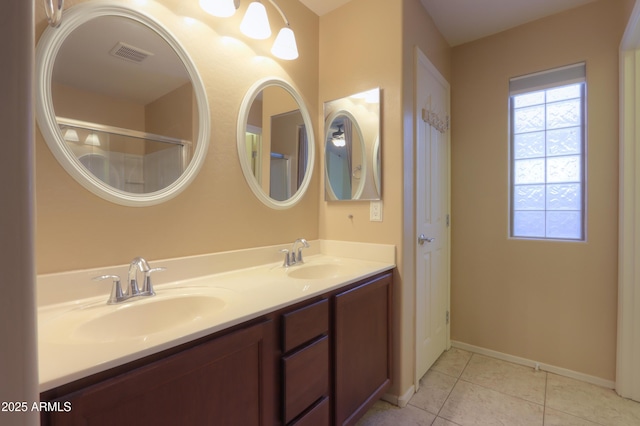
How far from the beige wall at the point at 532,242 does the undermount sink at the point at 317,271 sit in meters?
1.29

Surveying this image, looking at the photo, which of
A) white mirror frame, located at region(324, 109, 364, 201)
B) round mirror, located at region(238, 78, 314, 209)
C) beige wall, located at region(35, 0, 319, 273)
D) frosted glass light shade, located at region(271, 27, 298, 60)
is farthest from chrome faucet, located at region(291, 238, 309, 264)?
frosted glass light shade, located at region(271, 27, 298, 60)

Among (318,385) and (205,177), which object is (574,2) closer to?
(205,177)

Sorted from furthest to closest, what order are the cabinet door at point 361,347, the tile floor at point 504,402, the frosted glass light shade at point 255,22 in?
the tile floor at point 504,402 < the frosted glass light shade at point 255,22 < the cabinet door at point 361,347

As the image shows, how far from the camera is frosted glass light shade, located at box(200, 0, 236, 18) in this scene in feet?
4.36

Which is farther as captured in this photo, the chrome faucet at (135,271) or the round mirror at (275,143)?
the round mirror at (275,143)

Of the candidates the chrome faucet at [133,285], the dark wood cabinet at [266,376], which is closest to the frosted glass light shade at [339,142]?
the dark wood cabinet at [266,376]

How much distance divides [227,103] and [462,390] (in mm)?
2239

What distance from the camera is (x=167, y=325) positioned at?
1.05m

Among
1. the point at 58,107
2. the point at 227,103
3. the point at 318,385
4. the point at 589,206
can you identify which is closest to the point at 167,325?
the point at 318,385

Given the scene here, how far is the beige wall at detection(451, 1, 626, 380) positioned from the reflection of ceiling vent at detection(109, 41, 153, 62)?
7.39 ft

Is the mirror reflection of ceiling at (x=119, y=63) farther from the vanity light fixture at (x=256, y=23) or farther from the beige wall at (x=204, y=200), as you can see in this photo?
the vanity light fixture at (x=256, y=23)

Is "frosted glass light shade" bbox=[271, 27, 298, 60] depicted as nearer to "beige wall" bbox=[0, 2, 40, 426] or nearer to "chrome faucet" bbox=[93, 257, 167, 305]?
"chrome faucet" bbox=[93, 257, 167, 305]

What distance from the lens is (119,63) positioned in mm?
A: 1159

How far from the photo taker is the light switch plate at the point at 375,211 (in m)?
1.75
